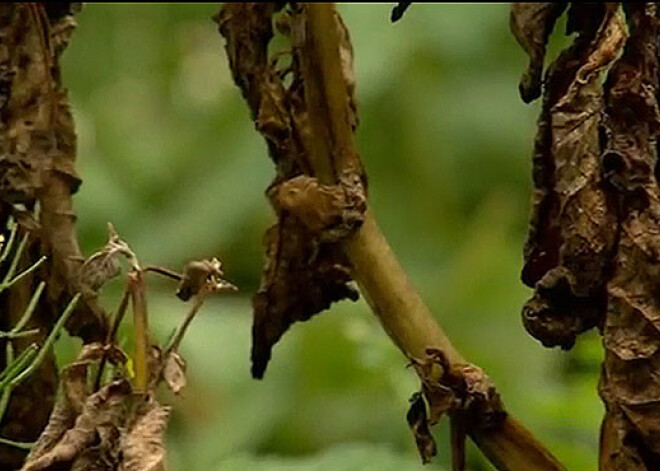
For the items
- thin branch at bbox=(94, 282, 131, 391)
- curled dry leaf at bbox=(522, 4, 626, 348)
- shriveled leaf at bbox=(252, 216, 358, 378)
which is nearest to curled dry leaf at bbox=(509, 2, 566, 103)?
curled dry leaf at bbox=(522, 4, 626, 348)

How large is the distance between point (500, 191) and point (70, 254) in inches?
58.5

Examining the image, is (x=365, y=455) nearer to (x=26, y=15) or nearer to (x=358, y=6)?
(x=26, y=15)

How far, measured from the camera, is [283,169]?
1013 mm

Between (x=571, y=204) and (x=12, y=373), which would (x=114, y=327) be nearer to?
(x=12, y=373)

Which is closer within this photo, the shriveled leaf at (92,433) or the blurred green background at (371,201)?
the shriveled leaf at (92,433)

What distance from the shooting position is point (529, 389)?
1845 millimetres

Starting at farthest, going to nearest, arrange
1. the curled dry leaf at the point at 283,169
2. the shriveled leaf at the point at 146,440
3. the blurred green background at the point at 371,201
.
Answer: the blurred green background at the point at 371,201 < the curled dry leaf at the point at 283,169 < the shriveled leaf at the point at 146,440

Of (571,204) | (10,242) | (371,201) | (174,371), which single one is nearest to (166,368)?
(174,371)

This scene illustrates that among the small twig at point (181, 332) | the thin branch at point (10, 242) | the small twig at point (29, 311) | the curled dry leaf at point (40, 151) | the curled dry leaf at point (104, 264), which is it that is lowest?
the small twig at point (181, 332)

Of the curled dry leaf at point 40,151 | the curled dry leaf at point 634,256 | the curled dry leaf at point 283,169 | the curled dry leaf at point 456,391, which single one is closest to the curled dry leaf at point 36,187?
the curled dry leaf at point 40,151

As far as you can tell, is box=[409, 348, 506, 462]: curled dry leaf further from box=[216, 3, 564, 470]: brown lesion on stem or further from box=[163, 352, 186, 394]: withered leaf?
box=[163, 352, 186, 394]: withered leaf

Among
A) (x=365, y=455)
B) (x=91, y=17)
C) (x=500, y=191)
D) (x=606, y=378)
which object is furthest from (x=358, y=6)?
(x=606, y=378)

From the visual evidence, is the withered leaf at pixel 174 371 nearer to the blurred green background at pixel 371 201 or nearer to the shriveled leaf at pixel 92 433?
the shriveled leaf at pixel 92 433

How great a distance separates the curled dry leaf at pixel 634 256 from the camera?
90 cm
